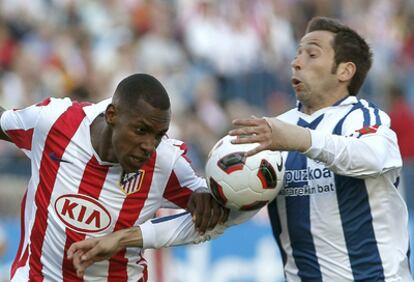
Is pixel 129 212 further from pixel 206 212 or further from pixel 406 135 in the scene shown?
pixel 406 135

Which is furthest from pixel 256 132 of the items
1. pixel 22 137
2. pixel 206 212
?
pixel 22 137

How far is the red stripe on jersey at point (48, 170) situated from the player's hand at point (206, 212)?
832mm

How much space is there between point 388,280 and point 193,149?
668 centimetres

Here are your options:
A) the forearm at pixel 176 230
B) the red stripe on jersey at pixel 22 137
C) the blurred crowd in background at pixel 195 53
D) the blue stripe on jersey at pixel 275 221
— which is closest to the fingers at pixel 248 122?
the forearm at pixel 176 230

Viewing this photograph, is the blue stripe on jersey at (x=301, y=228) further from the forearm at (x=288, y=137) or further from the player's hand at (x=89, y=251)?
the player's hand at (x=89, y=251)

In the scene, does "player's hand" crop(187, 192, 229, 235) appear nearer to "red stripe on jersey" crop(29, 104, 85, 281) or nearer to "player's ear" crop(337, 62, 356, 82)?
"red stripe on jersey" crop(29, 104, 85, 281)

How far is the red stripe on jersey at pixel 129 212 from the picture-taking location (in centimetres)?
669

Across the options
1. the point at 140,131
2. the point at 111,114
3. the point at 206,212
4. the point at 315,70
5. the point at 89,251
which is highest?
the point at 315,70

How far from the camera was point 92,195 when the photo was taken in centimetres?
664

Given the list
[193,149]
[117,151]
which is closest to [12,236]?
[193,149]

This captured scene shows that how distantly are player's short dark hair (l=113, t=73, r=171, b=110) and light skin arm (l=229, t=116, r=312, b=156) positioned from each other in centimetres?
49

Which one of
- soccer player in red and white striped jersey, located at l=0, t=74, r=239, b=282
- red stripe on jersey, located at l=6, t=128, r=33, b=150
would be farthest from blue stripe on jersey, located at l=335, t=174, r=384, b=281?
red stripe on jersey, located at l=6, t=128, r=33, b=150

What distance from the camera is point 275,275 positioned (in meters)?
12.3

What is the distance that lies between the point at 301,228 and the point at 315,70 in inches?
36.6
